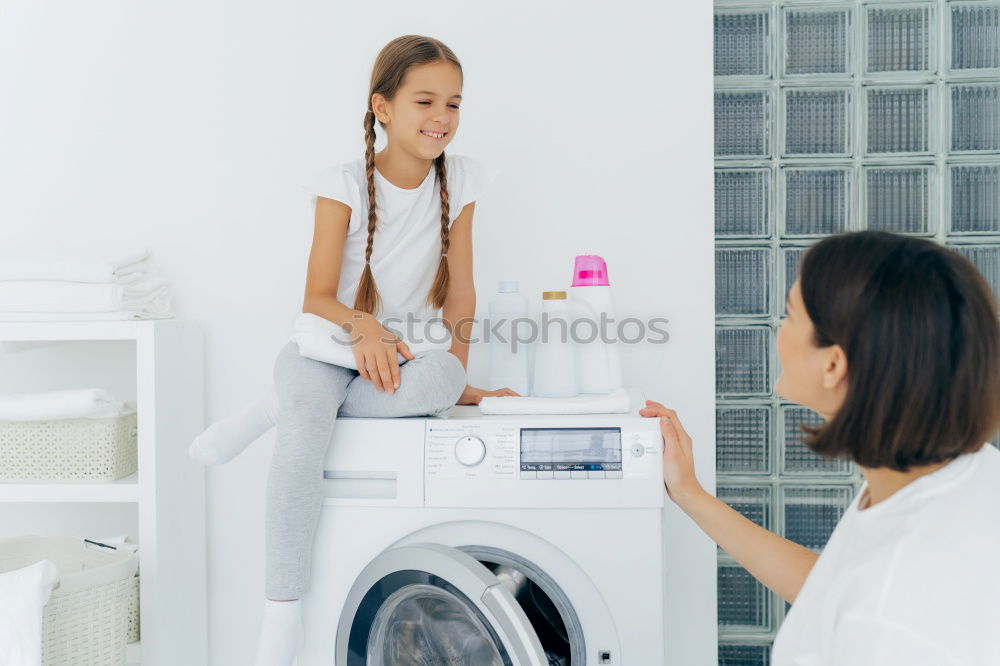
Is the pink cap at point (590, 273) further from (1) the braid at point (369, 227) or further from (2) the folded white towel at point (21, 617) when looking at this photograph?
(2) the folded white towel at point (21, 617)

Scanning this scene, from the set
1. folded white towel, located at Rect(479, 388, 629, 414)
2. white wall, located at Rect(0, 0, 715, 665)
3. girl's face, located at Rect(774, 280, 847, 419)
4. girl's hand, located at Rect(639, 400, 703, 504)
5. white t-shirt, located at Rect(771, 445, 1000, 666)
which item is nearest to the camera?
white t-shirt, located at Rect(771, 445, 1000, 666)

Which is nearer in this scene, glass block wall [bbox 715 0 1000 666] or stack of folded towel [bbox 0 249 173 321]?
stack of folded towel [bbox 0 249 173 321]

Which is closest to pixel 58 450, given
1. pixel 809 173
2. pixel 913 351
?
pixel 913 351

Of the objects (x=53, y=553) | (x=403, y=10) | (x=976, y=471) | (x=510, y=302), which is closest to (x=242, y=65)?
(x=403, y=10)

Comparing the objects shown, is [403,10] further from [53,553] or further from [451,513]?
[53,553]

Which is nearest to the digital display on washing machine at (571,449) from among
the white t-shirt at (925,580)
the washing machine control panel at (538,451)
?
the washing machine control panel at (538,451)

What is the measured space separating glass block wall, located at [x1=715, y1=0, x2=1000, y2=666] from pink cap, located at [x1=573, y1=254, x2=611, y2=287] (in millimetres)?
448

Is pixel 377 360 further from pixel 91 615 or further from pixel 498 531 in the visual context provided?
pixel 91 615

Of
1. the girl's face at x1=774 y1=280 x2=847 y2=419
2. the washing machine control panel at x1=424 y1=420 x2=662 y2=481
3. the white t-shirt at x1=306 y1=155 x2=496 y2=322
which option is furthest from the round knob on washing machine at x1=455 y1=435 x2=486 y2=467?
the girl's face at x1=774 y1=280 x2=847 y2=419

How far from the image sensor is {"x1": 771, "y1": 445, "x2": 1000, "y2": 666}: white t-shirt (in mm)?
657

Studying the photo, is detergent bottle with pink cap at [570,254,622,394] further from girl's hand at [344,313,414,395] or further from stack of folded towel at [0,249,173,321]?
stack of folded towel at [0,249,173,321]

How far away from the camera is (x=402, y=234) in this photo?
154cm

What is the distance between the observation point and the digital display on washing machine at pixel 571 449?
1212 millimetres

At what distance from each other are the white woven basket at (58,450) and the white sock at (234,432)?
367 mm
